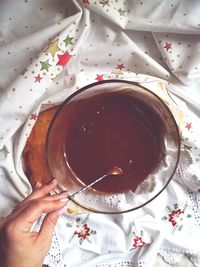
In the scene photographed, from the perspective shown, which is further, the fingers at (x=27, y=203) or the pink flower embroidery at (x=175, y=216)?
the pink flower embroidery at (x=175, y=216)

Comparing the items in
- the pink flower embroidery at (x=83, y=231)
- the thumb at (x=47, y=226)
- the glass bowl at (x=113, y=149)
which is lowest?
the pink flower embroidery at (x=83, y=231)

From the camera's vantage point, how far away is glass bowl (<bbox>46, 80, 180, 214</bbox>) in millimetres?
808

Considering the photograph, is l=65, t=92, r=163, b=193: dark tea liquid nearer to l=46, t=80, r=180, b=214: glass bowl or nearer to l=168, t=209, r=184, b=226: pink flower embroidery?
l=46, t=80, r=180, b=214: glass bowl

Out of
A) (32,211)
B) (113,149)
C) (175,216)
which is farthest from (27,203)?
(175,216)

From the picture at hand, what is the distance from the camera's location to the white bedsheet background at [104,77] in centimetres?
81

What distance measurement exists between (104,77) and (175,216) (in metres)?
0.29

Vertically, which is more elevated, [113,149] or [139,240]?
[113,149]

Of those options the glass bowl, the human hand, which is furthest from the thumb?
the glass bowl

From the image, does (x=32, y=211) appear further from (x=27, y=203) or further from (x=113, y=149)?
(x=113, y=149)

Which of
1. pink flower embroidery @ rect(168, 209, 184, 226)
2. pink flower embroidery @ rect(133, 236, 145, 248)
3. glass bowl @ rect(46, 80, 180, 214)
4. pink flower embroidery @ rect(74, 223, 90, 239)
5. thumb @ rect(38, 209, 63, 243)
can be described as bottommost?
pink flower embroidery @ rect(133, 236, 145, 248)

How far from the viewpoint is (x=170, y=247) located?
910 millimetres

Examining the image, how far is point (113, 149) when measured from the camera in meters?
0.81

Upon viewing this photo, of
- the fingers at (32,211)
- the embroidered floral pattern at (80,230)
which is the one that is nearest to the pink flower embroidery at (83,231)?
the embroidered floral pattern at (80,230)

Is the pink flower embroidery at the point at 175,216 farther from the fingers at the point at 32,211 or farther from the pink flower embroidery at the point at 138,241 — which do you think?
the fingers at the point at 32,211
